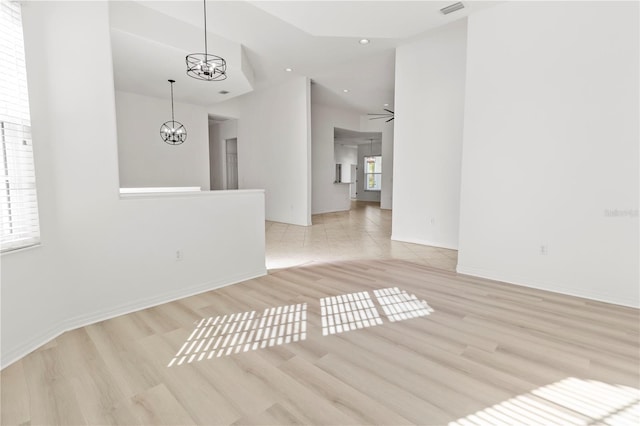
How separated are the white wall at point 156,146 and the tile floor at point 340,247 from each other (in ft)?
9.14

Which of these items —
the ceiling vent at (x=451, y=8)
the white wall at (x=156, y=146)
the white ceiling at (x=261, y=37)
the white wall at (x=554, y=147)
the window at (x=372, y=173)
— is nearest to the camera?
the white wall at (x=554, y=147)

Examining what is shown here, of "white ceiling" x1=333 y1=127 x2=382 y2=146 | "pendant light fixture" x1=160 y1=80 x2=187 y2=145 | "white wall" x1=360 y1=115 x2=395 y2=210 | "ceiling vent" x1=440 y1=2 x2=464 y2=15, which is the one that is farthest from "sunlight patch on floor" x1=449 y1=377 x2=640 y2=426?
"white ceiling" x1=333 y1=127 x2=382 y2=146

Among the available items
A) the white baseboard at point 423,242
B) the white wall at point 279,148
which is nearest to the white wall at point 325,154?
the white wall at point 279,148

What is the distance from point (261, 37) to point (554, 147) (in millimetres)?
4427

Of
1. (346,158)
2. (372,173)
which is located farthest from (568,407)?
(372,173)

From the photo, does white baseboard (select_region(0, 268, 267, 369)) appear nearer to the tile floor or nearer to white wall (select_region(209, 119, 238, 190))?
the tile floor

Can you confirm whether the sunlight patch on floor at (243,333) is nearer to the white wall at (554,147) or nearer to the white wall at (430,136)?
the white wall at (554,147)

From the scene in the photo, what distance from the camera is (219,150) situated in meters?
10.7

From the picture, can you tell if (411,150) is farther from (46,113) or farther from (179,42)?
(46,113)

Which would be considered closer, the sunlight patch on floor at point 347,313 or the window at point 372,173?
the sunlight patch on floor at point 347,313

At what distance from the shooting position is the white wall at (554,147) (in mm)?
2834

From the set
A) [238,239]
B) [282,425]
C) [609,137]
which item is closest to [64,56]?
[238,239]

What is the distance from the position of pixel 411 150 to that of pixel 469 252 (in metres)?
2.39

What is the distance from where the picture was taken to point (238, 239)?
358 centimetres
